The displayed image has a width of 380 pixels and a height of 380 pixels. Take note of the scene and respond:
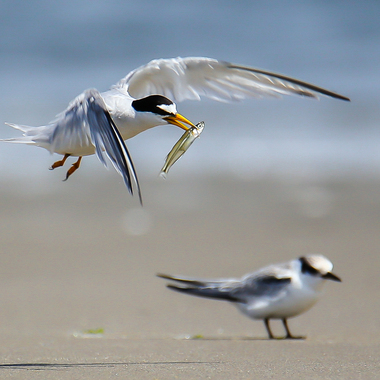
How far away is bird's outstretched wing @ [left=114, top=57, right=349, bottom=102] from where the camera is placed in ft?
13.7

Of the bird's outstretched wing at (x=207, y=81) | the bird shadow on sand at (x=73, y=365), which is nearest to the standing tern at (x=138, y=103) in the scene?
the bird's outstretched wing at (x=207, y=81)

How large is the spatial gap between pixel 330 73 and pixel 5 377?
1746cm

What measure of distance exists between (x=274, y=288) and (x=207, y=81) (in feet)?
5.59

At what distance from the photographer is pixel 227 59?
63.2 ft

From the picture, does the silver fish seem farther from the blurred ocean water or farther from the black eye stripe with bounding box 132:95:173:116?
the blurred ocean water

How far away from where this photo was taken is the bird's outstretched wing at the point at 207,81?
164 inches

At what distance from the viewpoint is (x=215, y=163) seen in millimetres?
12023

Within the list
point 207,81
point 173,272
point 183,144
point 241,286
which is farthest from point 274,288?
point 173,272

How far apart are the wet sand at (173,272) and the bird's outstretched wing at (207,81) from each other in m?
1.66

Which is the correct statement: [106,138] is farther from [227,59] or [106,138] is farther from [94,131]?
[227,59]

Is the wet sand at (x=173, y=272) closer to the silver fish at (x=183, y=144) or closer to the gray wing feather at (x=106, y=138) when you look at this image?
the gray wing feather at (x=106, y=138)

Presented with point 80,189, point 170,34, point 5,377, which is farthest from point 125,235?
point 170,34

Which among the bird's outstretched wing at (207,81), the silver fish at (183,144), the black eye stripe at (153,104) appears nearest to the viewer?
the silver fish at (183,144)

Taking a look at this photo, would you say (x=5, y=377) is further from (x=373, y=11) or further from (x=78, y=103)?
(x=373, y=11)
